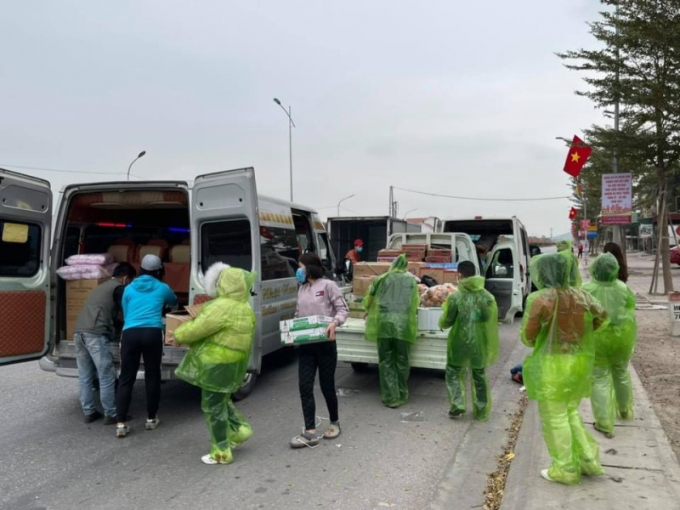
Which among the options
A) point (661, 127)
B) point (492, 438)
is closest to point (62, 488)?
point (492, 438)

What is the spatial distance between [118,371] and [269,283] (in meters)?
1.84

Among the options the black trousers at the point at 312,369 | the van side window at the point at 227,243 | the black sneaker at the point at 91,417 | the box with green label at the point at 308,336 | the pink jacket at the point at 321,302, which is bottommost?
the black sneaker at the point at 91,417

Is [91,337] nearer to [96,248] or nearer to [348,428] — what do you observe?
[96,248]

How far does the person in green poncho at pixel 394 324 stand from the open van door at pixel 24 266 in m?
3.37

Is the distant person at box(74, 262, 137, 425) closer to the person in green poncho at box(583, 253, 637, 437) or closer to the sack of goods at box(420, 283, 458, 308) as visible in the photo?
the sack of goods at box(420, 283, 458, 308)

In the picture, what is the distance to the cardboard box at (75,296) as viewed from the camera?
597 centimetres

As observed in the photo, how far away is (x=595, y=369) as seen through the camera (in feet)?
15.3

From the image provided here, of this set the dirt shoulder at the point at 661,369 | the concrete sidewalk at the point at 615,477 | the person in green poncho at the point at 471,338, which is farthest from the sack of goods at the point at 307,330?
the dirt shoulder at the point at 661,369

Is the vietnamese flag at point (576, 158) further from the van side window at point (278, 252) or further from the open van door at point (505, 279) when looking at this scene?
the van side window at point (278, 252)

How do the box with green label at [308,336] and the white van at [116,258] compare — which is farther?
the white van at [116,258]

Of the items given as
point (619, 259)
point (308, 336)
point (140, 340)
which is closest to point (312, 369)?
point (308, 336)

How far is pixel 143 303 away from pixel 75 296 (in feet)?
4.80

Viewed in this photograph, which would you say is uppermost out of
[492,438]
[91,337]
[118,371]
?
[91,337]

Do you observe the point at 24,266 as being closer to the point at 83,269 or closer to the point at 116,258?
the point at 83,269
